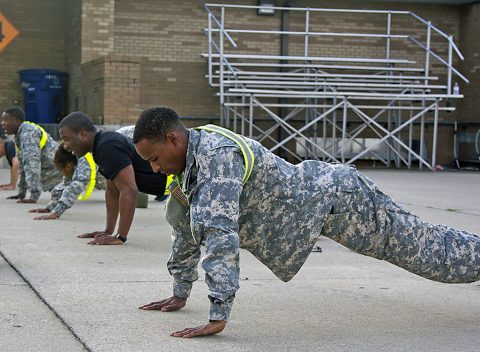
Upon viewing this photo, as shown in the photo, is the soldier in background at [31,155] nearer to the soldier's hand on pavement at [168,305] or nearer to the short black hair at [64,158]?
the short black hair at [64,158]

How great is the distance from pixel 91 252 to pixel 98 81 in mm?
10916

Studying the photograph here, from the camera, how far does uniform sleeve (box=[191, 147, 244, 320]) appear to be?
4309 millimetres

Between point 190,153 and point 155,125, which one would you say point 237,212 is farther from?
point 155,125

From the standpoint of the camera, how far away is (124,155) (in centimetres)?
759

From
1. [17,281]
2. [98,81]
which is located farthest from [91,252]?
[98,81]

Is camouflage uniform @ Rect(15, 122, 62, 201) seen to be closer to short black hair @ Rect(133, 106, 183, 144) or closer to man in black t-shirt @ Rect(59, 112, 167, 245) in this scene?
man in black t-shirt @ Rect(59, 112, 167, 245)

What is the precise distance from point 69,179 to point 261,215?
19.0 feet

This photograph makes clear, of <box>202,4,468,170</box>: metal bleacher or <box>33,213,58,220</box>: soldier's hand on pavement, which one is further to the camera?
<box>202,4,468,170</box>: metal bleacher

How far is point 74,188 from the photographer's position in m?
9.34

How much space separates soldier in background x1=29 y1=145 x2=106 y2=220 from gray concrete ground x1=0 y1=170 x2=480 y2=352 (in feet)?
2.86

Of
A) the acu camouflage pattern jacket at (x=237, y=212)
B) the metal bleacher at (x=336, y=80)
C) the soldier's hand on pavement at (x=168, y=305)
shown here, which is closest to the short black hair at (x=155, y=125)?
the acu camouflage pattern jacket at (x=237, y=212)

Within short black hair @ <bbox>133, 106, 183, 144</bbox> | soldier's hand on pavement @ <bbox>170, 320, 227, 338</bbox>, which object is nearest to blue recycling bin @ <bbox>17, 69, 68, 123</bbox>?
short black hair @ <bbox>133, 106, 183, 144</bbox>

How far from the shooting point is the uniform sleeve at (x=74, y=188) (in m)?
9.34

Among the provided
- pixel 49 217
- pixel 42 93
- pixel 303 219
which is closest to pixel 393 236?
pixel 303 219
